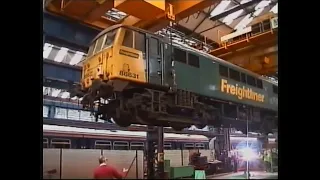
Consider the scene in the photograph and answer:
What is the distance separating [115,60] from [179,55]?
0.35 metres

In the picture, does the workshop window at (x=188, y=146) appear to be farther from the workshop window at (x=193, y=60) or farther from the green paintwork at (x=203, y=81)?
the workshop window at (x=193, y=60)

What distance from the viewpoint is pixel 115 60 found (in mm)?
1647

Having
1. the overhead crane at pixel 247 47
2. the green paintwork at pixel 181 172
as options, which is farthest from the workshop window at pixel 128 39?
the green paintwork at pixel 181 172

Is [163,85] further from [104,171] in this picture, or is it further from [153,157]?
[104,171]

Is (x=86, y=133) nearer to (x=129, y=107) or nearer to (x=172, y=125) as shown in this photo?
(x=129, y=107)

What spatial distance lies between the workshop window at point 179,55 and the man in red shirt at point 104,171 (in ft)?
2.19

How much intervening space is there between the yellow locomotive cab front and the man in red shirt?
338 mm

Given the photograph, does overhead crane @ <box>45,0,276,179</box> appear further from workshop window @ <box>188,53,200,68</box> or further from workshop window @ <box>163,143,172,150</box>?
workshop window @ <box>188,53,200,68</box>

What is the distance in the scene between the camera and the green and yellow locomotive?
158 centimetres

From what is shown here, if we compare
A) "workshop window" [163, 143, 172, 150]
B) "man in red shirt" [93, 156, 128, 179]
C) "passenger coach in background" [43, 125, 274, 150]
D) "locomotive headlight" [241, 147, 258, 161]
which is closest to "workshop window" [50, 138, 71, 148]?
"passenger coach in background" [43, 125, 274, 150]

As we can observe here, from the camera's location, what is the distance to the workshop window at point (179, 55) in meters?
1.78
